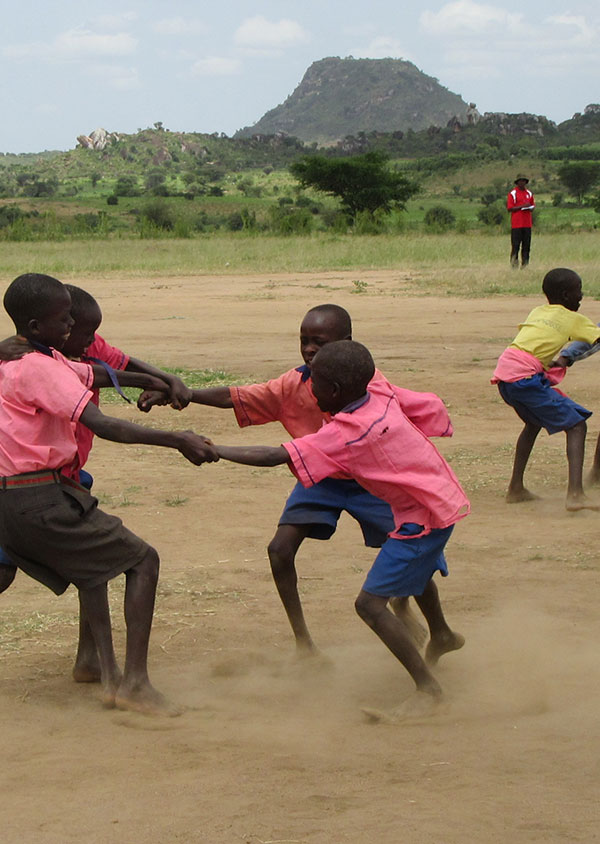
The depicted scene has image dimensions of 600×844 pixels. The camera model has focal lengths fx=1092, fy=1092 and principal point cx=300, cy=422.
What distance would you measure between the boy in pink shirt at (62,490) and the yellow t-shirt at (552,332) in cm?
312

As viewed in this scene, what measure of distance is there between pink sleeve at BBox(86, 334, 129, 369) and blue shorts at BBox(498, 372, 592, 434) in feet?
8.54

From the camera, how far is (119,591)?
466cm

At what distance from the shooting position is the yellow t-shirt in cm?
612

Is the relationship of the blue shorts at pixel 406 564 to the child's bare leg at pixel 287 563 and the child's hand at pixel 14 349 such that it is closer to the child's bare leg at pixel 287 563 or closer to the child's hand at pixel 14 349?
the child's bare leg at pixel 287 563

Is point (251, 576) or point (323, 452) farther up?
point (323, 452)

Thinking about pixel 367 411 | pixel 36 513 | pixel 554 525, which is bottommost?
pixel 554 525

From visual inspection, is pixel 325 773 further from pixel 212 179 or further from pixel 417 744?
pixel 212 179

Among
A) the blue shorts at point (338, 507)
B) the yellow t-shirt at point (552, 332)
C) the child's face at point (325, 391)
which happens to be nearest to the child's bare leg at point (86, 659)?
the blue shorts at point (338, 507)

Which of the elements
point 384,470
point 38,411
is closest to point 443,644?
point 384,470

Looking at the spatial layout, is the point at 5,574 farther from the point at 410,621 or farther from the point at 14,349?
the point at 410,621

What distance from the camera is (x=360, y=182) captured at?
36.9 meters

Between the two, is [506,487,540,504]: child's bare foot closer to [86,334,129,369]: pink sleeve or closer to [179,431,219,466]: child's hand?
[86,334,129,369]: pink sleeve

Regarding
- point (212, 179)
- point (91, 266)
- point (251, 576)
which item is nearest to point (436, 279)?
point (91, 266)

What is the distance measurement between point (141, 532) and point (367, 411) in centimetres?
233
